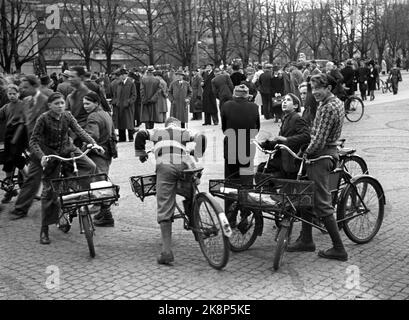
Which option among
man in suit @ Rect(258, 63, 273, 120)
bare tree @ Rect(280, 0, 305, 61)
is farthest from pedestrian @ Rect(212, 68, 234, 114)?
bare tree @ Rect(280, 0, 305, 61)

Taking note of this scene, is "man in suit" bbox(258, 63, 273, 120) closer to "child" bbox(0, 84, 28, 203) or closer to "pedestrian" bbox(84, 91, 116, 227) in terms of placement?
"child" bbox(0, 84, 28, 203)

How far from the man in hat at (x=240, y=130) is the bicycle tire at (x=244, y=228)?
71cm

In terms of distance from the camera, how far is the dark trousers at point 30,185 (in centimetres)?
753

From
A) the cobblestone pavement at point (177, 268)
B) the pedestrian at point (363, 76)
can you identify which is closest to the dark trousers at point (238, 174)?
the cobblestone pavement at point (177, 268)

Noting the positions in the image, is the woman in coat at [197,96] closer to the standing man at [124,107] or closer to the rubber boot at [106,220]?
the standing man at [124,107]

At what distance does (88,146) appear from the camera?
21.4 feet

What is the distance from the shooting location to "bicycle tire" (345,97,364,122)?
56.8 feet

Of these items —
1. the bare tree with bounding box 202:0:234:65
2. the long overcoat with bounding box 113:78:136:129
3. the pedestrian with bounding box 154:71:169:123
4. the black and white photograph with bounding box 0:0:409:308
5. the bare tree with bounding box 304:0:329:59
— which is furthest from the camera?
the bare tree with bounding box 304:0:329:59

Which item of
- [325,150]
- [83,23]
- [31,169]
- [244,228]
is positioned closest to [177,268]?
[244,228]

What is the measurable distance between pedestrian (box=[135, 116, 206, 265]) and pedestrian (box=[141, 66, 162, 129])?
10522 millimetres

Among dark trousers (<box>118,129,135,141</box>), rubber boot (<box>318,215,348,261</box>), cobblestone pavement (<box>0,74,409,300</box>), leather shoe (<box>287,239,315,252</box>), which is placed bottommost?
cobblestone pavement (<box>0,74,409,300</box>)

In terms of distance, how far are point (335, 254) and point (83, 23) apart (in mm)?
27765
